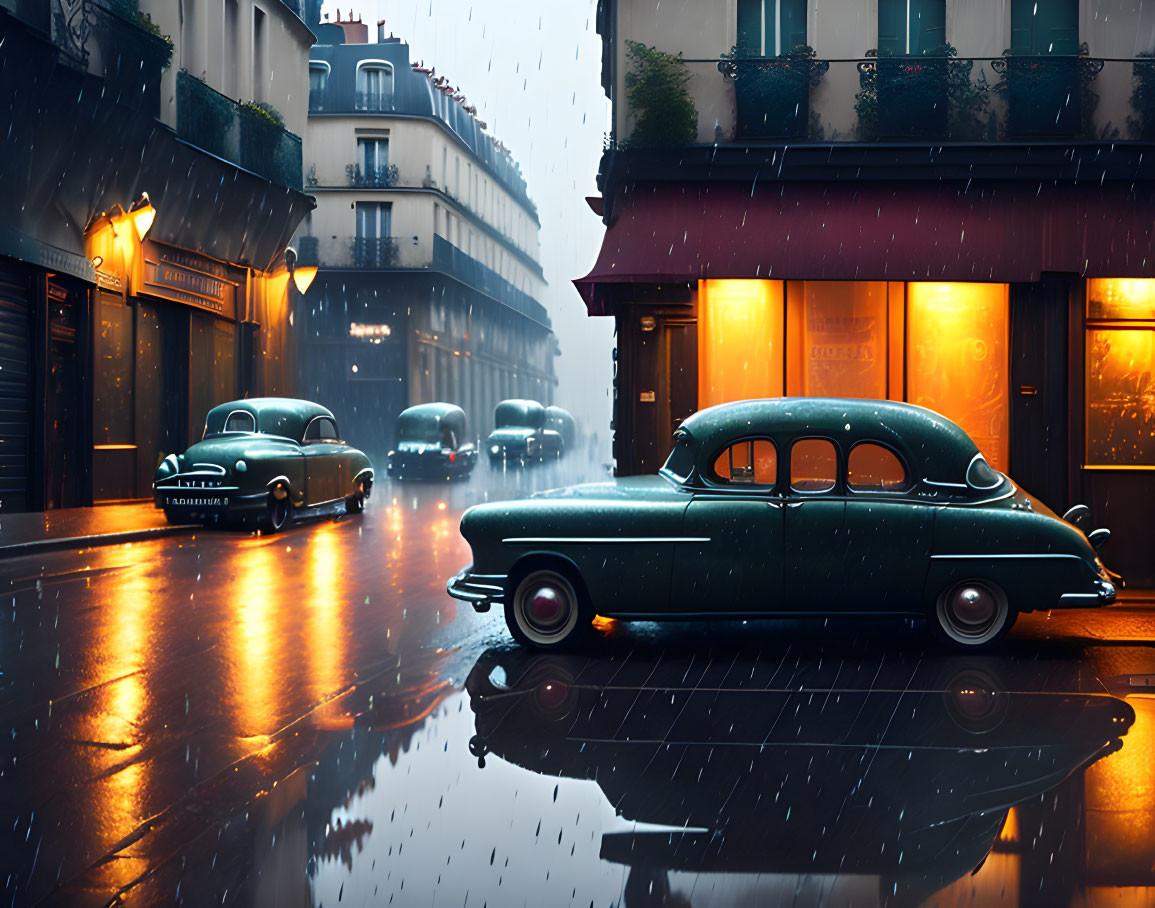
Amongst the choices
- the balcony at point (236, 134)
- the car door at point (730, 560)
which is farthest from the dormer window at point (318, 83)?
the car door at point (730, 560)

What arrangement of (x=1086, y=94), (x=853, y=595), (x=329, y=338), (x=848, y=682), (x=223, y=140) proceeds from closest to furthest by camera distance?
(x=848, y=682) < (x=853, y=595) < (x=1086, y=94) < (x=223, y=140) < (x=329, y=338)

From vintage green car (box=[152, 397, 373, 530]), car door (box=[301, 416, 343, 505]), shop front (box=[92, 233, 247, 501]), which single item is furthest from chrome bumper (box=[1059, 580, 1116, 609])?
shop front (box=[92, 233, 247, 501])

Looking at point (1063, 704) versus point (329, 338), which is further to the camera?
point (329, 338)

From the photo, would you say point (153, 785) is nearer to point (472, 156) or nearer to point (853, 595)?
point (853, 595)

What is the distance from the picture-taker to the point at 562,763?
4.59 m

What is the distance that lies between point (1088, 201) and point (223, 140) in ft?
58.3

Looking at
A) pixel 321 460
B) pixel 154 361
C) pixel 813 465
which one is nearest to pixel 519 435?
pixel 154 361

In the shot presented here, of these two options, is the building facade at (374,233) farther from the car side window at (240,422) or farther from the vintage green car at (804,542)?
the vintage green car at (804,542)

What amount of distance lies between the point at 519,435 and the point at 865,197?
2520 cm

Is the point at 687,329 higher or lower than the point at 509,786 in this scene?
higher

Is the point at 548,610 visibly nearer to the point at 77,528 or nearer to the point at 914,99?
the point at 914,99

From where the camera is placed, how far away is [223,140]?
22.6 meters

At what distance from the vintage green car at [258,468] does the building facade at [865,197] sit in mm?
5189

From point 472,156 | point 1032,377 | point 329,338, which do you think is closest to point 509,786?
point 1032,377
